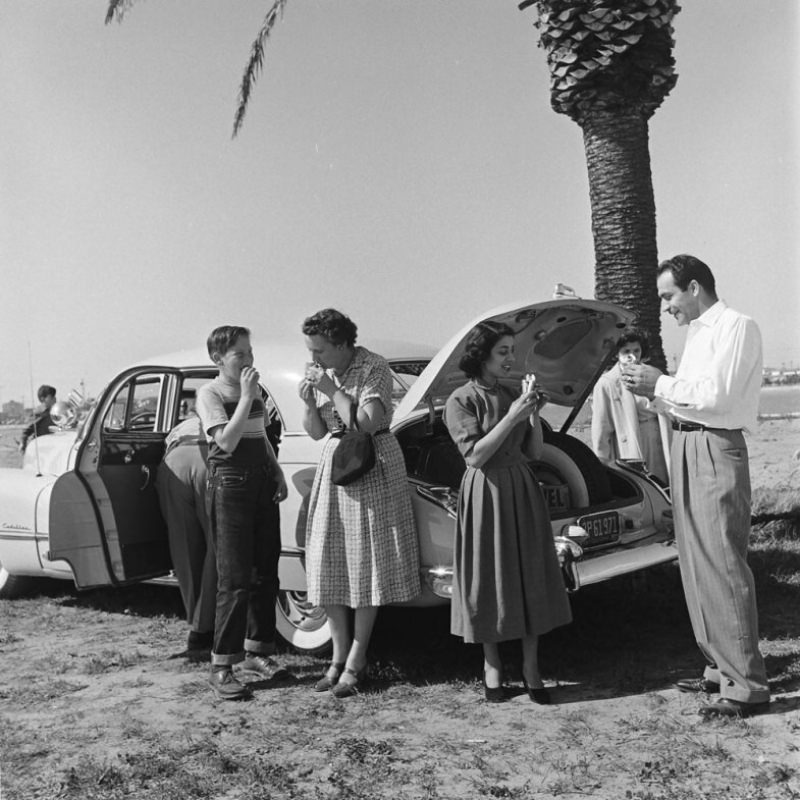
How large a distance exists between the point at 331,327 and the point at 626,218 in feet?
13.6

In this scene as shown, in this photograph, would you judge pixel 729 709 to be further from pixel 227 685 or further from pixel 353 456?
pixel 227 685

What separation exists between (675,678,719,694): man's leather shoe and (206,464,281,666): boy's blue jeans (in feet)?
7.19

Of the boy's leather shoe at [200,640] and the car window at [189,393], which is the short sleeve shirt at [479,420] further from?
the car window at [189,393]

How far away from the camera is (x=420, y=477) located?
5.29 m

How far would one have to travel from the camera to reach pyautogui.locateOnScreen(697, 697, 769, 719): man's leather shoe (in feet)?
13.1

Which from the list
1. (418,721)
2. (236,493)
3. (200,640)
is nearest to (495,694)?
(418,721)

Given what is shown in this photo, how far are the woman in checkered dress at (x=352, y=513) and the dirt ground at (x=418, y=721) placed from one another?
0.40 metres

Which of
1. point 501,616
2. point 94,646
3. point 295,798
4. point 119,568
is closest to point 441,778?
point 295,798

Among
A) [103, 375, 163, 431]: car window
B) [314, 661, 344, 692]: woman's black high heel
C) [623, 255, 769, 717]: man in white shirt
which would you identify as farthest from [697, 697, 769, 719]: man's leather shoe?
[103, 375, 163, 431]: car window

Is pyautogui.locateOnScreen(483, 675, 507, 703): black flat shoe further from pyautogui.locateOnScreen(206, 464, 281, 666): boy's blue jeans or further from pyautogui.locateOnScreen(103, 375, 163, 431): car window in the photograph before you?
pyautogui.locateOnScreen(103, 375, 163, 431): car window

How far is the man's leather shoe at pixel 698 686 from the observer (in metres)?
4.38

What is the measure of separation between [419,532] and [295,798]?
165 centimetres

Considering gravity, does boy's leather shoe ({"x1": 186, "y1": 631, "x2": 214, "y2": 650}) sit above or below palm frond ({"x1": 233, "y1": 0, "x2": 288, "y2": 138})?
below

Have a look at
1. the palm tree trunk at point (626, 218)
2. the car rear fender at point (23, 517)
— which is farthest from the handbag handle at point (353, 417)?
the palm tree trunk at point (626, 218)
